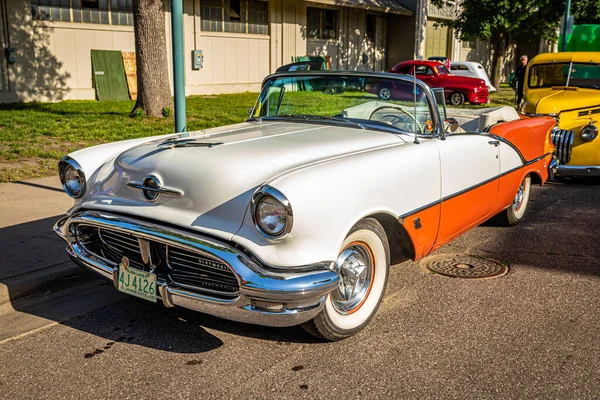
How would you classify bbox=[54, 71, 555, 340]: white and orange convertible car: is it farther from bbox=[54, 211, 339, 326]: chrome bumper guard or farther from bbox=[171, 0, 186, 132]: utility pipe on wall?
bbox=[171, 0, 186, 132]: utility pipe on wall

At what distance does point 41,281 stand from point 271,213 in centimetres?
219

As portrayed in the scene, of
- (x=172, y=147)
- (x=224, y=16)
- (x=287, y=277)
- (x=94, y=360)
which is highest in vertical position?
(x=224, y=16)

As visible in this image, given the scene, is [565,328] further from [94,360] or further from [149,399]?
[94,360]

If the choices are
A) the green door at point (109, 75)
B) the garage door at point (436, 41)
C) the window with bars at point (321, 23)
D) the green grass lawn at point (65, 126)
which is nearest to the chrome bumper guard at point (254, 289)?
the green grass lawn at point (65, 126)

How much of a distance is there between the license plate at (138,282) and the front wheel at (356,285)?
2.82ft

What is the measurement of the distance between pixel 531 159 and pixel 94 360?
14.2 ft

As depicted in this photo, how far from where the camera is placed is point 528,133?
5840 millimetres

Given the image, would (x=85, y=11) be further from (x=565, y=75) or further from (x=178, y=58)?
(x=565, y=75)

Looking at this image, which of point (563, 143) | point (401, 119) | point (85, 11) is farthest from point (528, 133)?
point (85, 11)

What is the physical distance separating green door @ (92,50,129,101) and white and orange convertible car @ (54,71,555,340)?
1332 cm

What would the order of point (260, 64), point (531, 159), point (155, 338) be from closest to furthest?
point (155, 338)
point (531, 159)
point (260, 64)

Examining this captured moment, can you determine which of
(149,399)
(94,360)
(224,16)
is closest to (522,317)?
(149,399)

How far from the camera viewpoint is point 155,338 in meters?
3.69

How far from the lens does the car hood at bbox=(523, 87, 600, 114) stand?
324 inches
